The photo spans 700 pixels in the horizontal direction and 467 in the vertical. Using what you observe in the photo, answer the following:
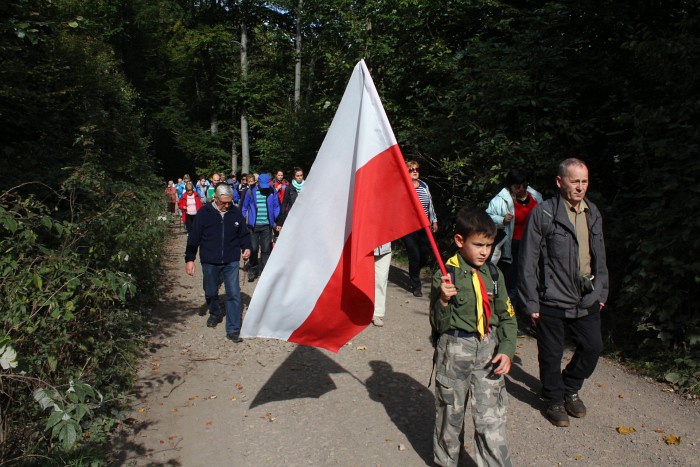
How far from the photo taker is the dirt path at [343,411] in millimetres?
4031

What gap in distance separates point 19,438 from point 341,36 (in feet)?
54.3

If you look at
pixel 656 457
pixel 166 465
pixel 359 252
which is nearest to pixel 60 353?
pixel 166 465

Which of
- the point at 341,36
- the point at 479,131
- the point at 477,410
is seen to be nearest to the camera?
the point at 477,410

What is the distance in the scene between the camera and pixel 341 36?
1781cm

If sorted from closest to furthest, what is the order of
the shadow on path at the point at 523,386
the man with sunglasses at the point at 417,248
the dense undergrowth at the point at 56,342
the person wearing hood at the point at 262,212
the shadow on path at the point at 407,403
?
1. the dense undergrowth at the point at 56,342
2. the shadow on path at the point at 407,403
3. the shadow on path at the point at 523,386
4. the man with sunglasses at the point at 417,248
5. the person wearing hood at the point at 262,212

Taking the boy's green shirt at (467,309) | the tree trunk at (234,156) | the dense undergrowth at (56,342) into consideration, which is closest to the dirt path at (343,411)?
the dense undergrowth at (56,342)

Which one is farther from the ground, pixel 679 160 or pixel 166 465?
pixel 679 160

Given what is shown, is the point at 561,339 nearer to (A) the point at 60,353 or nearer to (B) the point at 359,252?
(B) the point at 359,252

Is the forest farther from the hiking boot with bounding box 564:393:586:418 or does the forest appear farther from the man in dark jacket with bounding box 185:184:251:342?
the hiking boot with bounding box 564:393:586:418

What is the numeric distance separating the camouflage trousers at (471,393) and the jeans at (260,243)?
7024 millimetres

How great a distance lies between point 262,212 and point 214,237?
132 inches

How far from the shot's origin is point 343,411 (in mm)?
4750

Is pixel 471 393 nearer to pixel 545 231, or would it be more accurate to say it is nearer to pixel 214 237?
pixel 545 231

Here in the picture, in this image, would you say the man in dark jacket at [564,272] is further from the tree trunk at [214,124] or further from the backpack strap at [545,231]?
the tree trunk at [214,124]
